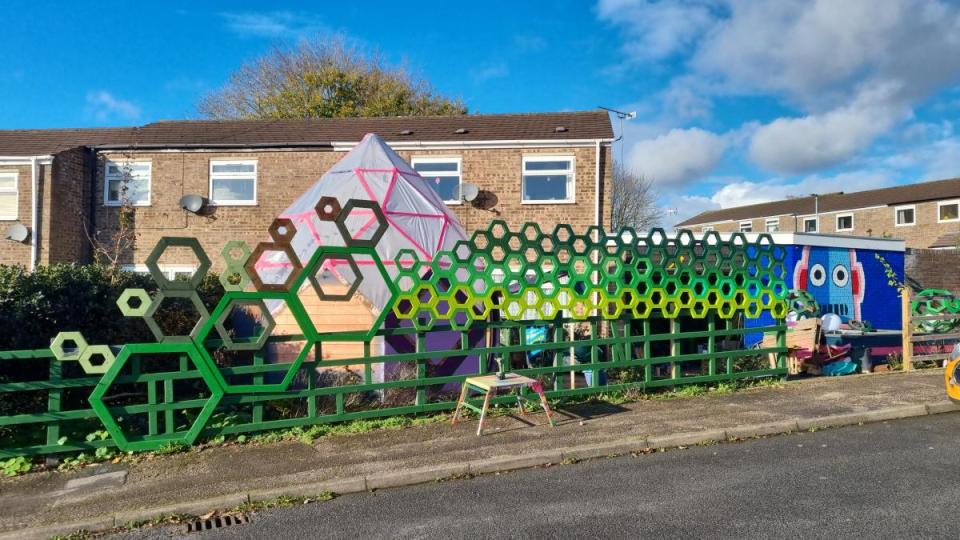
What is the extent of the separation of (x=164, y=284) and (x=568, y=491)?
172 inches

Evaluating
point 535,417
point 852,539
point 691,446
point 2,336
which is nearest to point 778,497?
point 852,539

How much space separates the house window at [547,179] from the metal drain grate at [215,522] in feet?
41.5

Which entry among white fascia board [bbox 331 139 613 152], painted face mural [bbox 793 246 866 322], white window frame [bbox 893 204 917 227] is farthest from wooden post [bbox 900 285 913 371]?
white window frame [bbox 893 204 917 227]

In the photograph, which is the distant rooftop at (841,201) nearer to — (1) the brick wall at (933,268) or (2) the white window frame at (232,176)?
(1) the brick wall at (933,268)

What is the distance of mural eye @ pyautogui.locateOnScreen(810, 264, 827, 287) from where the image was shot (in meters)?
15.2

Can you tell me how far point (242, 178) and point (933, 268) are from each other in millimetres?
20227

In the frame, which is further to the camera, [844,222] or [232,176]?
[844,222]

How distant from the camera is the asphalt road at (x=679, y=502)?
439 cm

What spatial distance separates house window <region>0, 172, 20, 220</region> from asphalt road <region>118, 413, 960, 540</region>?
15786mm

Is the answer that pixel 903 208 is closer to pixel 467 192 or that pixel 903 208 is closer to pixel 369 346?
pixel 467 192

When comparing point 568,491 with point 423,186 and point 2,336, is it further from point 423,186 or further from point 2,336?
point 423,186

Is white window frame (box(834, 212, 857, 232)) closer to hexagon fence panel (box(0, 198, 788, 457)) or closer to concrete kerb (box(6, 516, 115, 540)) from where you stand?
hexagon fence panel (box(0, 198, 788, 457))

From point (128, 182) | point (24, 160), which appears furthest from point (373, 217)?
point (24, 160)

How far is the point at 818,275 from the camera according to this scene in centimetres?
1532
